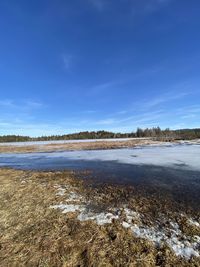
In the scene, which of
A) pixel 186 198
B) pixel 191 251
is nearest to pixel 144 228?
pixel 191 251

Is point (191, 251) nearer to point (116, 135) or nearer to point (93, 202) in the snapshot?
point (93, 202)

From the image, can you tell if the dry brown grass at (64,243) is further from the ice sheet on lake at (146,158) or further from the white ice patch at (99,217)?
the ice sheet on lake at (146,158)

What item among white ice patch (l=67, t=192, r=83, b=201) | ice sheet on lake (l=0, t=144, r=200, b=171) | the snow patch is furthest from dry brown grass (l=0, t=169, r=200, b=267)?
ice sheet on lake (l=0, t=144, r=200, b=171)

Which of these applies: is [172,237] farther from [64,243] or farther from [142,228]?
[64,243]

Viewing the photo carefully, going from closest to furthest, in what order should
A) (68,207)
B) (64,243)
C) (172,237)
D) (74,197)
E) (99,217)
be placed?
(64,243), (172,237), (99,217), (68,207), (74,197)

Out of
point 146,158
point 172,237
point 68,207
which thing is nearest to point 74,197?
point 68,207

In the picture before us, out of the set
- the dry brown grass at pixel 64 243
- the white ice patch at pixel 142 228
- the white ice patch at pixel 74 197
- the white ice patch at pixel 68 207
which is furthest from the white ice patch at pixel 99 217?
the white ice patch at pixel 74 197

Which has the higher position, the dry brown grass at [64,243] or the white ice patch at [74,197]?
the white ice patch at [74,197]

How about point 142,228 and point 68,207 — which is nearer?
point 142,228

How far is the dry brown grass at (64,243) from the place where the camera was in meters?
3.67

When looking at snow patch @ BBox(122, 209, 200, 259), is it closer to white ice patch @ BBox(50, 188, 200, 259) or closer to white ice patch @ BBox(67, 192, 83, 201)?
white ice patch @ BBox(50, 188, 200, 259)

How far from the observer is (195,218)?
5.23 meters

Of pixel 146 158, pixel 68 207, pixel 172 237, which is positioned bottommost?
pixel 172 237

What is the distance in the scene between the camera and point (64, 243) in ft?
13.8
